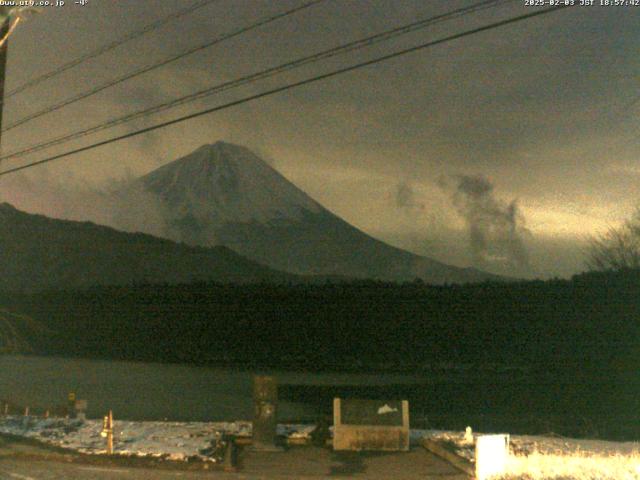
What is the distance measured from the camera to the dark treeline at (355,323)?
7038 centimetres

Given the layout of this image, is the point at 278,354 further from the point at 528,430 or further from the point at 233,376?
the point at 528,430

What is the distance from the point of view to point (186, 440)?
18219 millimetres

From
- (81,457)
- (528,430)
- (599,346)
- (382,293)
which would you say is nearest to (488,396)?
(528,430)

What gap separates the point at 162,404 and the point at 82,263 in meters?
155

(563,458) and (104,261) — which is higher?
(104,261)

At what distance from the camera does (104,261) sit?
19075 centimetres

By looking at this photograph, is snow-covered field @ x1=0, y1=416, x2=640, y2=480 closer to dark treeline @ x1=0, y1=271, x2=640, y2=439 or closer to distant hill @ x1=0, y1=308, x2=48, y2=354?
distant hill @ x1=0, y1=308, x2=48, y2=354

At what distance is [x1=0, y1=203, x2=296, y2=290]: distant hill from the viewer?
178 metres

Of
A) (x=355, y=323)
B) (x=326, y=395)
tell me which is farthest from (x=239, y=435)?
(x=355, y=323)

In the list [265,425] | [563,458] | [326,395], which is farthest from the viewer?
[326,395]

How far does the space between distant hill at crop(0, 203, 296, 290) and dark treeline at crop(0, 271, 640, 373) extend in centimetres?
7563

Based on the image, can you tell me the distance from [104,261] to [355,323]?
120 metres

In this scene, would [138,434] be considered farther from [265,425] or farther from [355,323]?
[355,323]

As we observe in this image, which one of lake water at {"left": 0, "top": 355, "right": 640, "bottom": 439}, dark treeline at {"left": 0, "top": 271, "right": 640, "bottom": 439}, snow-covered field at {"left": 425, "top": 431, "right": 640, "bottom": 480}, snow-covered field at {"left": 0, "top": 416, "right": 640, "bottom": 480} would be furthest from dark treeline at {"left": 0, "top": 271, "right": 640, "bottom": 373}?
snow-covered field at {"left": 425, "top": 431, "right": 640, "bottom": 480}
